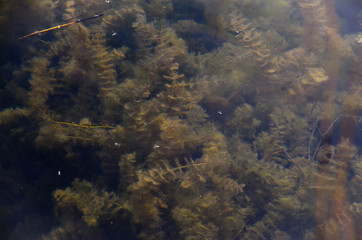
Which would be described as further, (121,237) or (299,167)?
(299,167)

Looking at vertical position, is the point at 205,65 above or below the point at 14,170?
above

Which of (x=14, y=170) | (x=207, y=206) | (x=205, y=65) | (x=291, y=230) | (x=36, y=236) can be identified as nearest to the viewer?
(x=207, y=206)

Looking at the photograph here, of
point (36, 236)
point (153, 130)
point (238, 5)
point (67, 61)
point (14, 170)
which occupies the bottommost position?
point (36, 236)

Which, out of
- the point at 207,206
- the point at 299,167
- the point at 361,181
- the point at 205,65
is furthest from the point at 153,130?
the point at 361,181

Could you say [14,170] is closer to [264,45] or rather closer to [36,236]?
[36,236]

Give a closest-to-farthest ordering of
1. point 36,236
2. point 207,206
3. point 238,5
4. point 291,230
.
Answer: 1. point 207,206
2. point 36,236
3. point 291,230
4. point 238,5

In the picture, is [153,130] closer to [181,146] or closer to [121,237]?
[181,146]

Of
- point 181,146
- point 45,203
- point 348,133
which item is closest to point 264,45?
point 348,133
